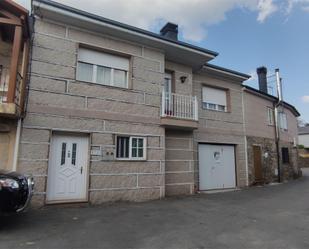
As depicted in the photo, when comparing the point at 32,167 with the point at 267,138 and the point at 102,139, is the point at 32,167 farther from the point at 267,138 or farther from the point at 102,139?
the point at 267,138

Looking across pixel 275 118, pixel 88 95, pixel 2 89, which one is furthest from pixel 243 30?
pixel 2 89

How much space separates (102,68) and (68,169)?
12.3 feet

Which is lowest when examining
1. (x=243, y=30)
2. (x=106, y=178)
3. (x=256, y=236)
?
(x=256, y=236)

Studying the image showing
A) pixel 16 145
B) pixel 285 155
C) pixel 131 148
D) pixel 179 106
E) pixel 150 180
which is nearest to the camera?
pixel 16 145

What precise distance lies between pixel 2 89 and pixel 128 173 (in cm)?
481

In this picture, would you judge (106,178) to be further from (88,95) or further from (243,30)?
(243,30)

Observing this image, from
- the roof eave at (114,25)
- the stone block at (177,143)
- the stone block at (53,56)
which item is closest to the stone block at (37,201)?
the stone block at (53,56)

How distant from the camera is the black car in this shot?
15.8 ft

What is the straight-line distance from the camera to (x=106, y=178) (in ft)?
27.0

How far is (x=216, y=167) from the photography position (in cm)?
1195

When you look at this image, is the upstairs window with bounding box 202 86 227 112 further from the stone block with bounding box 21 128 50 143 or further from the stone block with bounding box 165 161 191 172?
the stone block with bounding box 21 128 50 143

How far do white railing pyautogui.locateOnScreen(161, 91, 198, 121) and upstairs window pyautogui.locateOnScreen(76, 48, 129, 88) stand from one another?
182cm

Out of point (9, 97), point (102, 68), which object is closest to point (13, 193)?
point (9, 97)

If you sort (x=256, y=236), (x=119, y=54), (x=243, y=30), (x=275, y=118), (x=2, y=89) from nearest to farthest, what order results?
1. (x=256, y=236)
2. (x=2, y=89)
3. (x=119, y=54)
4. (x=243, y=30)
5. (x=275, y=118)
